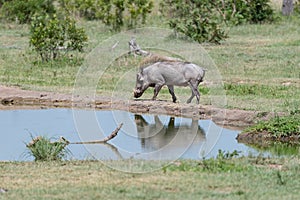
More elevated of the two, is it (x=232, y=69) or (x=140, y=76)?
(x=140, y=76)

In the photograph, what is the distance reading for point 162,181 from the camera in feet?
27.0

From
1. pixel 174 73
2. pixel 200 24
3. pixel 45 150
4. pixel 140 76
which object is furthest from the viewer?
pixel 200 24

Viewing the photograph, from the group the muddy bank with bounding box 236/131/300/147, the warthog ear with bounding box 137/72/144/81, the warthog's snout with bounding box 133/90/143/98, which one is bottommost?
the warthog's snout with bounding box 133/90/143/98

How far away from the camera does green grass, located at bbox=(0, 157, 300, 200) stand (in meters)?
7.69

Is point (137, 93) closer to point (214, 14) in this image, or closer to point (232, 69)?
point (232, 69)

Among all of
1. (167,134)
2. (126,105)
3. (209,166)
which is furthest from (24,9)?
(209,166)

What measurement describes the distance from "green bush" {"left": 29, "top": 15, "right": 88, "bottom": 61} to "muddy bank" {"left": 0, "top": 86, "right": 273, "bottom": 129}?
11.1ft

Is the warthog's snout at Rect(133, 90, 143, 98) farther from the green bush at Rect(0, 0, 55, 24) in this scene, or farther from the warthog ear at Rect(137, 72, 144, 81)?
the green bush at Rect(0, 0, 55, 24)

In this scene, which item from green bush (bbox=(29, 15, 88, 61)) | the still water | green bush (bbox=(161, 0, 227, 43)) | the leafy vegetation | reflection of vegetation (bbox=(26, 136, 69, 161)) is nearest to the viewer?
reflection of vegetation (bbox=(26, 136, 69, 161))

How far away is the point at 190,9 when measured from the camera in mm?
25328

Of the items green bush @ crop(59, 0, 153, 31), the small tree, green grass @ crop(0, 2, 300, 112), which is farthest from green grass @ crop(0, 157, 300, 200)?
the small tree

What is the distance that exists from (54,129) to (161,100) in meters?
2.53

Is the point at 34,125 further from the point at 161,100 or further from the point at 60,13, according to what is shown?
the point at 60,13

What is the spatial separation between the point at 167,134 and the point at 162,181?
177 inches
